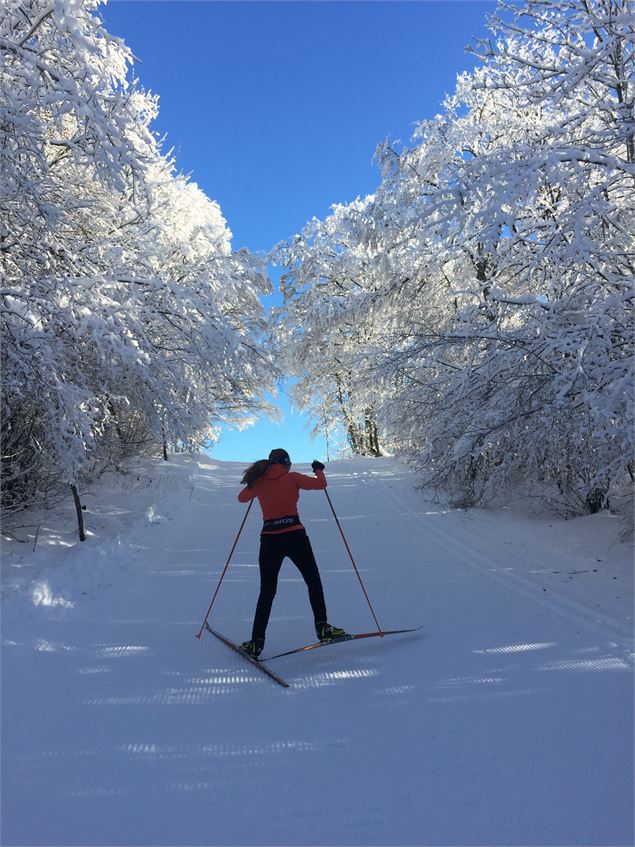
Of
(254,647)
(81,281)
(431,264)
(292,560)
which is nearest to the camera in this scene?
(254,647)

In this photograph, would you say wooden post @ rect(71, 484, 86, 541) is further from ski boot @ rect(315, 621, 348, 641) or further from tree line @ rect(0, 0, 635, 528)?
ski boot @ rect(315, 621, 348, 641)

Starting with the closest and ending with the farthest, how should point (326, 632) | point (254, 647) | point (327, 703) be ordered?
point (327, 703) < point (254, 647) < point (326, 632)

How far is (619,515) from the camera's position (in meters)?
8.56

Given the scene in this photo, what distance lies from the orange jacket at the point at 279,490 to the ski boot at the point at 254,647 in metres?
0.96

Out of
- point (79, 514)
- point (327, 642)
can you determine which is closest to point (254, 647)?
point (327, 642)

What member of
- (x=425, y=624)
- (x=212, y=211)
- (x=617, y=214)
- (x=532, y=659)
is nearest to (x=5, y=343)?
(x=425, y=624)

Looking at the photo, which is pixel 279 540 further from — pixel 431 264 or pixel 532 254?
pixel 431 264

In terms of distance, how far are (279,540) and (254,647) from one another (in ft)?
3.16

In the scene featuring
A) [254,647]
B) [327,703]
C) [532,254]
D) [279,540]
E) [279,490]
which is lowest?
[327,703]

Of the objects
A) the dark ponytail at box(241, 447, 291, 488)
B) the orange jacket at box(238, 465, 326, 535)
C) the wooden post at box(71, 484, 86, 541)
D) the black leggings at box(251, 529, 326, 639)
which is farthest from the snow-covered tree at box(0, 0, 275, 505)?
the black leggings at box(251, 529, 326, 639)

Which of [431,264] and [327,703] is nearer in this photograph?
[327,703]

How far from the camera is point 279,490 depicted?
205 inches

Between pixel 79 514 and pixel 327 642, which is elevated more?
pixel 79 514

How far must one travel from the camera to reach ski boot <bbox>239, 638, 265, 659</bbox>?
479 cm
